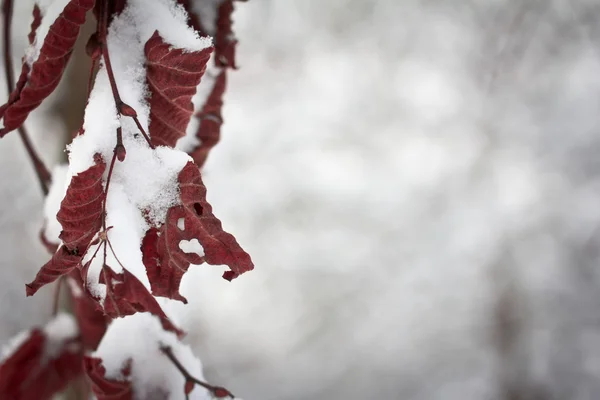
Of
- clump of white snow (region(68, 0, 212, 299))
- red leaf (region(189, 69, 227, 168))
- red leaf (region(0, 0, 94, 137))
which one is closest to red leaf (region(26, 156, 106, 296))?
clump of white snow (region(68, 0, 212, 299))

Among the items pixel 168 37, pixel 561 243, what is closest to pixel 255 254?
pixel 561 243

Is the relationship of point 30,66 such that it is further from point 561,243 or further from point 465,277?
point 465,277

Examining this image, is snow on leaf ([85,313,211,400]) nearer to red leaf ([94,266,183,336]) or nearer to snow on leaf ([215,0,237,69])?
red leaf ([94,266,183,336])

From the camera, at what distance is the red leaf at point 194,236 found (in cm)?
47

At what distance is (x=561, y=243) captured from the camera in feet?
20.8

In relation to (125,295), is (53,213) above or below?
above

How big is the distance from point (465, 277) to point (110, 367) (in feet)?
22.9

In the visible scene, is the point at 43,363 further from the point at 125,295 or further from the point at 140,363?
the point at 125,295

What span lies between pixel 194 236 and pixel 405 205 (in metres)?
6.84

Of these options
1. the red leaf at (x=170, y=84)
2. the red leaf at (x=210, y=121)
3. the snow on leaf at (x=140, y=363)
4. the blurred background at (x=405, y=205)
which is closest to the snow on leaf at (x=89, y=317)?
the snow on leaf at (x=140, y=363)

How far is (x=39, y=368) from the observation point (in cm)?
98

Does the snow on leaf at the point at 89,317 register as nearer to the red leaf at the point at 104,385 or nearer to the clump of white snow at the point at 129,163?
the red leaf at the point at 104,385

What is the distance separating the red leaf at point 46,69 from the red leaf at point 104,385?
32cm

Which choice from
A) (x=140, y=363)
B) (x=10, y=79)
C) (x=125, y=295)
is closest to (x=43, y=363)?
(x=140, y=363)
